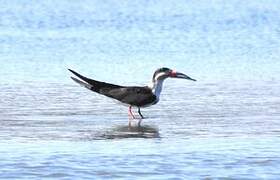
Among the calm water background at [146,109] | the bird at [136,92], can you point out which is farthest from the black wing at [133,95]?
the calm water background at [146,109]

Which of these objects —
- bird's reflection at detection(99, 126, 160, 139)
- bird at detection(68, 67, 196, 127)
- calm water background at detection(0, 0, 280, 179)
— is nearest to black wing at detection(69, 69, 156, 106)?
bird at detection(68, 67, 196, 127)

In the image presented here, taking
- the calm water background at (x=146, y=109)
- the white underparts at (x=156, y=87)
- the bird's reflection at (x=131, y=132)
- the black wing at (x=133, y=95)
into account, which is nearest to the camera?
the calm water background at (x=146, y=109)

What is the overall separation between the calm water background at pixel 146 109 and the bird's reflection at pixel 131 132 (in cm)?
1

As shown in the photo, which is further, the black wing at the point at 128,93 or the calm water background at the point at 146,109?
the black wing at the point at 128,93

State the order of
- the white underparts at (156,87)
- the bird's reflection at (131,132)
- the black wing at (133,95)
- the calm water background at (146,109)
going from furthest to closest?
the white underparts at (156,87), the black wing at (133,95), the bird's reflection at (131,132), the calm water background at (146,109)

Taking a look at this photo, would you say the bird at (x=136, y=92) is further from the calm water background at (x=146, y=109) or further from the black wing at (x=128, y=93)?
the calm water background at (x=146, y=109)

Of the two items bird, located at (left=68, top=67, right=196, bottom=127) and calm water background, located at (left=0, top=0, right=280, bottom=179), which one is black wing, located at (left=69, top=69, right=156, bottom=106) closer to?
bird, located at (left=68, top=67, right=196, bottom=127)

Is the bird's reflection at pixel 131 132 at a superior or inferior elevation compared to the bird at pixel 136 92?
inferior

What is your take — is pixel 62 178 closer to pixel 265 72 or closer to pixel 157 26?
pixel 265 72

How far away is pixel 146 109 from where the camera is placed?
1499 cm

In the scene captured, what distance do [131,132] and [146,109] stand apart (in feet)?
8.36

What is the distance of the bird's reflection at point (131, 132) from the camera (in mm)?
12102

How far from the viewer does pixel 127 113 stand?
14398 mm

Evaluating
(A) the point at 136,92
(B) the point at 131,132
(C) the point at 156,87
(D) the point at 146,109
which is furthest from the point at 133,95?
(B) the point at 131,132
